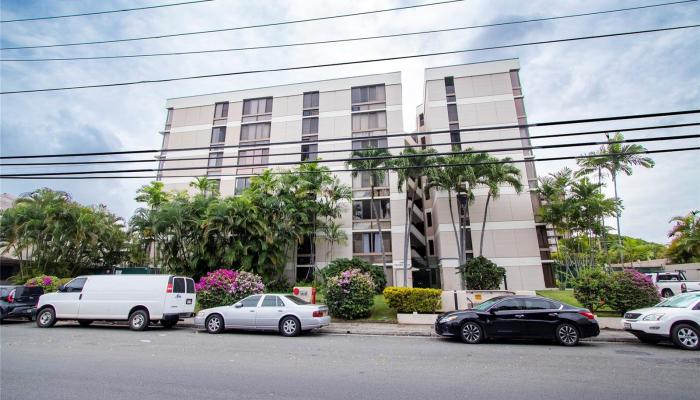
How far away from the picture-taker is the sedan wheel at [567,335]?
31.7 ft

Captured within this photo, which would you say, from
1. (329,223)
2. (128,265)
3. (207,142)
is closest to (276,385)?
(329,223)

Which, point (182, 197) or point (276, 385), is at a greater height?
point (182, 197)

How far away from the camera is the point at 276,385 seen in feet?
18.1

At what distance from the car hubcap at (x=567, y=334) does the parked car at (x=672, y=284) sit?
17301 mm

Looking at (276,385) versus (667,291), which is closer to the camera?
(276,385)

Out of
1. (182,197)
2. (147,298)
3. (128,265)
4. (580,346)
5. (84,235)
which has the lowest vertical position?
(580,346)

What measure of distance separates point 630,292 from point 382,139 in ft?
68.3

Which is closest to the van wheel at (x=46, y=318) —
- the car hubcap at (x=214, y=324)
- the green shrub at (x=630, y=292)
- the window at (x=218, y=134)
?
the car hubcap at (x=214, y=324)

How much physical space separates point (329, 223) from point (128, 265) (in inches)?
718

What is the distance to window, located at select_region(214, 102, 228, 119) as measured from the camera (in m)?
36.1

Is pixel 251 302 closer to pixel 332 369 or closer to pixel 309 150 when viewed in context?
pixel 332 369

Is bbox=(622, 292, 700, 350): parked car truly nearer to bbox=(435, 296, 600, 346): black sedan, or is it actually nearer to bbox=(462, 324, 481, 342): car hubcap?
bbox=(435, 296, 600, 346): black sedan

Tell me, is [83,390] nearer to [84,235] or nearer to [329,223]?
[329,223]

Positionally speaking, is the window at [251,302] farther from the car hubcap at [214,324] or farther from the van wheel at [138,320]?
the van wheel at [138,320]
